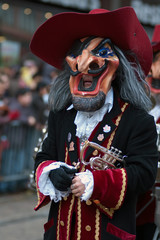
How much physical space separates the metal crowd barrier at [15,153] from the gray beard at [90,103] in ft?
13.2

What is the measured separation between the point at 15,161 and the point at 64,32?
4.21 m

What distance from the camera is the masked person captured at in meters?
2.30

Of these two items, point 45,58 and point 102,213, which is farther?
point 45,58

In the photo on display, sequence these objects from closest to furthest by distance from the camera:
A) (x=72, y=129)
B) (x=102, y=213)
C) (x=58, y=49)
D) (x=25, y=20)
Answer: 1. (x=102, y=213)
2. (x=72, y=129)
3. (x=58, y=49)
4. (x=25, y=20)

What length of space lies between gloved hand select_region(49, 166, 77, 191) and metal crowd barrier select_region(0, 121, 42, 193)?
13.5 feet

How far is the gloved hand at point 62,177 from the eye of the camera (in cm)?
225

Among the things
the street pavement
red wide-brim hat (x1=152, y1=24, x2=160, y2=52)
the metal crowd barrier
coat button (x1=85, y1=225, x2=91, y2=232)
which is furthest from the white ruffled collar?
the metal crowd barrier

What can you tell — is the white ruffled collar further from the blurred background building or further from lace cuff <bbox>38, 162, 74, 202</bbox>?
the blurred background building

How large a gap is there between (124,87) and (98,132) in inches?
14.0

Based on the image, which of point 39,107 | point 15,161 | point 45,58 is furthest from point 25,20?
point 45,58

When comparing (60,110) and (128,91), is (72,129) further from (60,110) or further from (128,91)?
(128,91)

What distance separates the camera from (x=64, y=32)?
8.65 ft

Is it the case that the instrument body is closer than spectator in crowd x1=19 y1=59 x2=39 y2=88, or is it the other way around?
the instrument body

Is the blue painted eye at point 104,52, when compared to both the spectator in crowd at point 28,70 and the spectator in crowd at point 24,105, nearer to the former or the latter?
the spectator in crowd at point 24,105
